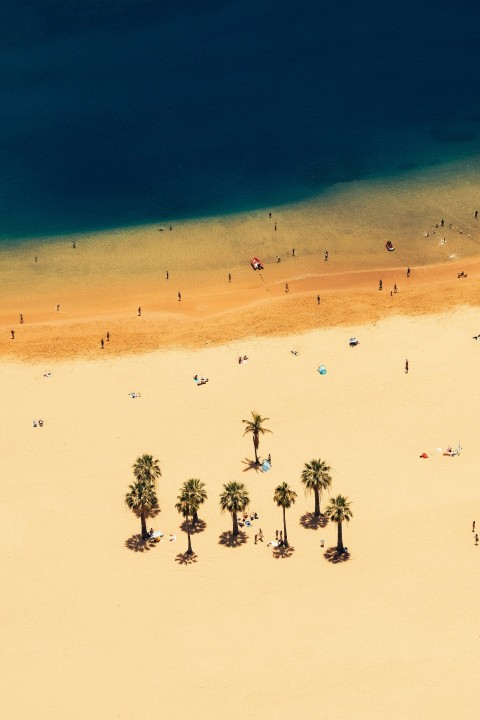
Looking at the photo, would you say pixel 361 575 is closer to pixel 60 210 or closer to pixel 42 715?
pixel 42 715

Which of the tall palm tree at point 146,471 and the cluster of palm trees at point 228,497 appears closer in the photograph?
the cluster of palm trees at point 228,497

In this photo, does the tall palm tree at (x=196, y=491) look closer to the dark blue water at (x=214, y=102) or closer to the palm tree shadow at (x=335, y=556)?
the palm tree shadow at (x=335, y=556)

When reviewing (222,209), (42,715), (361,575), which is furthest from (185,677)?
(222,209)

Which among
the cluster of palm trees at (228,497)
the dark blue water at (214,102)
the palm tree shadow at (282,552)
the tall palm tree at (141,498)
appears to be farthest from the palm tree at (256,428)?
the dark blue water at (214,102)

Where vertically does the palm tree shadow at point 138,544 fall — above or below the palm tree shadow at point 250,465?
below

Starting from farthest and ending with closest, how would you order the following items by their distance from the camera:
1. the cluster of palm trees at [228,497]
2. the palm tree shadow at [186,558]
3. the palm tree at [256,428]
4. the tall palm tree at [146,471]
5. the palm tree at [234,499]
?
the palm tree at [256,428], the tall palm tree at [146,471], the palm tree shadow at [186,558], the palm tree at [234,499], the cluster of palm trees at [228,497]


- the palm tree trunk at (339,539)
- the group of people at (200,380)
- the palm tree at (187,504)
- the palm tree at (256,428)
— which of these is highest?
the group of people at (200,380)

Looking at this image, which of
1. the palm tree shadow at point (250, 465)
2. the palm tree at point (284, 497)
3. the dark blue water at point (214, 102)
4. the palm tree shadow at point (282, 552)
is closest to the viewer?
the palm tree at point (284, 497)
